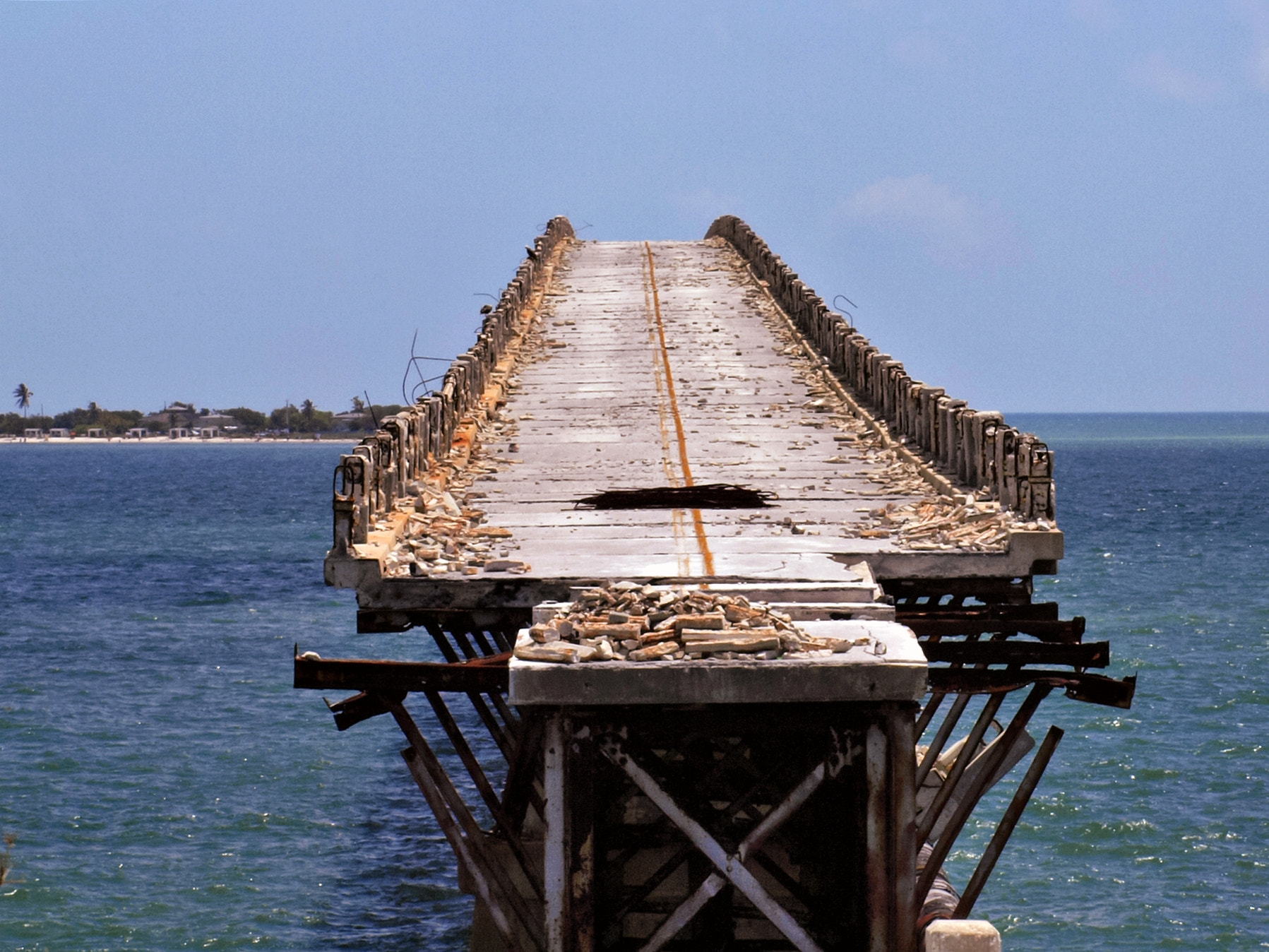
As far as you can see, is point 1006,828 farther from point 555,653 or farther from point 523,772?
point 555,653

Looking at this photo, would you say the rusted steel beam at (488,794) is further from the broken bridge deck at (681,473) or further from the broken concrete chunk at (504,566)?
the broken concrete chunk at (504,566)

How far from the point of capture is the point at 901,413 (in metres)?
23.0

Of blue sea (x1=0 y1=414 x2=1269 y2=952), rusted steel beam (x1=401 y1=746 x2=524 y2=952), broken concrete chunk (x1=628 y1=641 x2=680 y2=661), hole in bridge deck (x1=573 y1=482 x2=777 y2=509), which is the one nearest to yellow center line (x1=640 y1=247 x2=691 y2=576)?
hole in bridge deck (x1=573 y1=482 x2=777 y2=509)

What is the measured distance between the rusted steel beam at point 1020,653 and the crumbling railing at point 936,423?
297 cm

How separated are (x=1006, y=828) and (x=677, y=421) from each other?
1107 cm

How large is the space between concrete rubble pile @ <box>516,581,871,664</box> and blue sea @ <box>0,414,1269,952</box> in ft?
37.8

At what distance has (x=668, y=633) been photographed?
444 inches

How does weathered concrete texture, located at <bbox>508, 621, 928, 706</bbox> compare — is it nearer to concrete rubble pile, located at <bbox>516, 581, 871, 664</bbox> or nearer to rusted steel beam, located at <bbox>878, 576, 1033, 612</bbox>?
concrete rubble pile, located at <bbox>516, 581, 871, 664</bbox>

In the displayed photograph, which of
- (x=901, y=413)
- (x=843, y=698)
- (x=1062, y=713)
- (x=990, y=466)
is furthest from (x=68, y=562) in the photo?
(x=843, y=698)

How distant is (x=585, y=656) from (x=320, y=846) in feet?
56.2

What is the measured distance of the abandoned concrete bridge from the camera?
11.3 meters

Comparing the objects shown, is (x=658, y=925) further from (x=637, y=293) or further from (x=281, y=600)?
(x=281, y=600)

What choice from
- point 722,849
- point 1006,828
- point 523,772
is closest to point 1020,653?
point 1006,828

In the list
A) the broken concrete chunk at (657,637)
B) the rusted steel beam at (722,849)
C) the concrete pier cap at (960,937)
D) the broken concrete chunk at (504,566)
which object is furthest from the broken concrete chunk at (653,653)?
the broken concrete chunk at (504,566)
